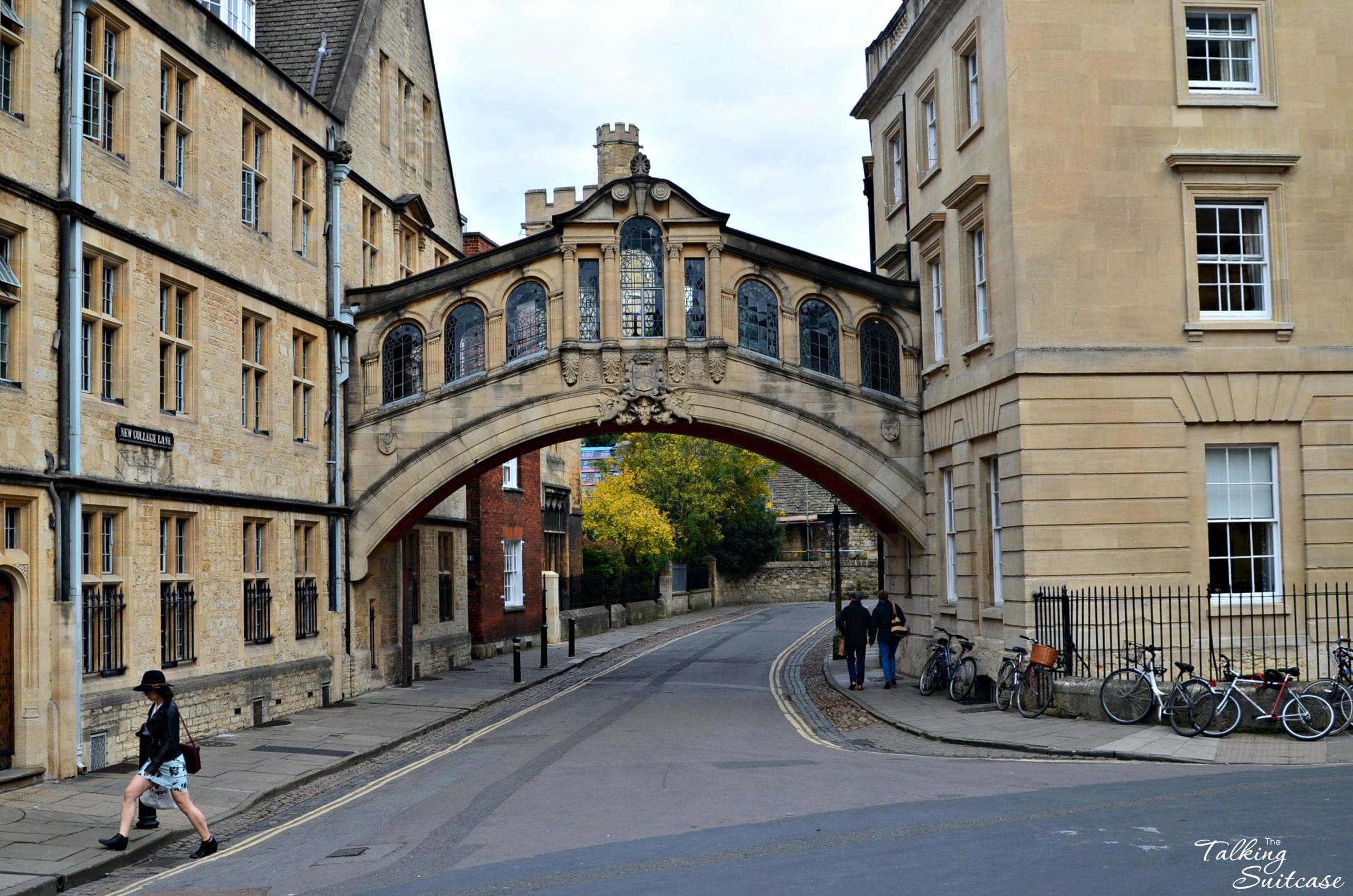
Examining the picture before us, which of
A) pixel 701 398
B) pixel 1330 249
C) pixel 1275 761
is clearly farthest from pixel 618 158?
pixel 1275 761

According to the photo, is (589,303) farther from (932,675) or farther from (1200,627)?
(1200,627)

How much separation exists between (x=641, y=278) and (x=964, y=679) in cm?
919

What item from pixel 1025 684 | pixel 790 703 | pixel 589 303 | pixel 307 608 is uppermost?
pixel 589 303

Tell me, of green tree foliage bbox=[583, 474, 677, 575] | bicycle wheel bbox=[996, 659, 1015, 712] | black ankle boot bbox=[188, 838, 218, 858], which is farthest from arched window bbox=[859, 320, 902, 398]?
green tree foliage bbox=[583, 474, 677, 575]

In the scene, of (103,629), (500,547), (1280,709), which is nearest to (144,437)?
(103,629)

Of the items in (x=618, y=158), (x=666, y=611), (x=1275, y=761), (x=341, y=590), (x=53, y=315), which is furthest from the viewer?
(x=618, y=158)

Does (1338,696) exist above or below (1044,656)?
below

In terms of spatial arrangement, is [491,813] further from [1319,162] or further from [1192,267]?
[1319,162]

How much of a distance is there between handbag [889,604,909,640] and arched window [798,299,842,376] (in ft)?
14.6

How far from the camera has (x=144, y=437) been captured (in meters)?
17.5

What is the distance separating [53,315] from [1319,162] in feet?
58.2

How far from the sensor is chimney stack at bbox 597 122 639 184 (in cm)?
7919

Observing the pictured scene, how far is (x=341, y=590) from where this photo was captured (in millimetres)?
24375

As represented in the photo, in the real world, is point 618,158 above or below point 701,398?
above
